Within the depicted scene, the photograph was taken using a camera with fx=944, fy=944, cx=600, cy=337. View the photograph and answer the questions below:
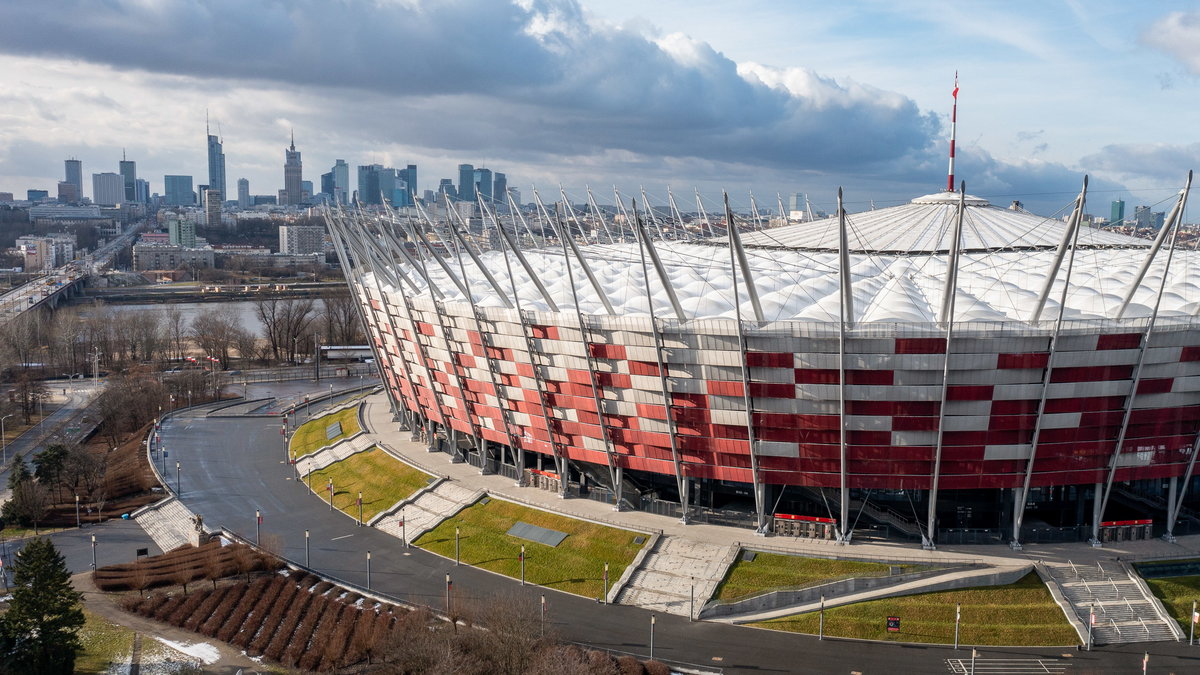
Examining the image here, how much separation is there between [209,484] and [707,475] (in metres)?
47.2

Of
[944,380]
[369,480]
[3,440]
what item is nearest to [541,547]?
[369,480]

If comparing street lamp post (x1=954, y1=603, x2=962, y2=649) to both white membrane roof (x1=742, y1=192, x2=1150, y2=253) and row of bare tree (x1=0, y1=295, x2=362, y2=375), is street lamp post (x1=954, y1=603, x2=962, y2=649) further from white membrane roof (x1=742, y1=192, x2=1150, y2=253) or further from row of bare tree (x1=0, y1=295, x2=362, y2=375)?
row of bare tree (x1=0, y1=295, x2=362, y2=375)

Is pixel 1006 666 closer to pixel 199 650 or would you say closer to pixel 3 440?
pixel 199 650

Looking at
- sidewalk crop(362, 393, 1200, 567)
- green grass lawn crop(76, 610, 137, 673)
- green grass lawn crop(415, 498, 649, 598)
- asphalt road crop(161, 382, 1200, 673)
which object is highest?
sidewalk crop(362, 393, 1200, 567)

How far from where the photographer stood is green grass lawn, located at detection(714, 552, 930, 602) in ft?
185

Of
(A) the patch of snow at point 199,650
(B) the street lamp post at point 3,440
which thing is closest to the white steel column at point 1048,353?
(A) the patch of snow at point 199,650

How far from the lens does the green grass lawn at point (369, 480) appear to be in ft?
250

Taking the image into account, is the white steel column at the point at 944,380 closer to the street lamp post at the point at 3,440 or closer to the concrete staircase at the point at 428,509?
the concrete staircase at the point at 428,509

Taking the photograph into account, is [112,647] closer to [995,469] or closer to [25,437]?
[995,469]

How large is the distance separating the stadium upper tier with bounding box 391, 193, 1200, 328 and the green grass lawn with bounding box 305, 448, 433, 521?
15699 millimetres

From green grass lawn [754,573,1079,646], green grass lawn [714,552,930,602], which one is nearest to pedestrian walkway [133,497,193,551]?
green grass lawn [714,552,930,602]

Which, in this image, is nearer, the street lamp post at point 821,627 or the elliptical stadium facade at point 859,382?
the street lamp post at point 821,627

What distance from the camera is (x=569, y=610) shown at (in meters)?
56.1

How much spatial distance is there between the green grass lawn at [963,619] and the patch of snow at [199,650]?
30.6 m
